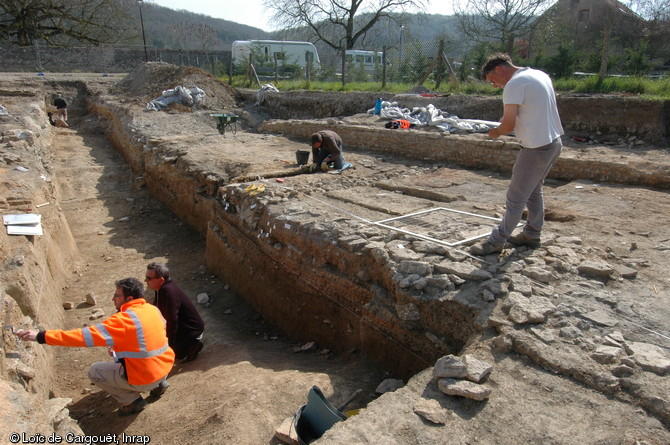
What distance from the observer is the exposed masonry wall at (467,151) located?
248 inches

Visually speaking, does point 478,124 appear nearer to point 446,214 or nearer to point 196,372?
point 446,214

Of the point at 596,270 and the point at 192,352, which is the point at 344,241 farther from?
the point at 596,270

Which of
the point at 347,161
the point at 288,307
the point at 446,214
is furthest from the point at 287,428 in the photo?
the point at 347,161

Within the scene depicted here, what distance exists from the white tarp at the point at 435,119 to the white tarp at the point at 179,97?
760cm

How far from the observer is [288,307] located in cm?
513

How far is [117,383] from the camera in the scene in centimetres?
354

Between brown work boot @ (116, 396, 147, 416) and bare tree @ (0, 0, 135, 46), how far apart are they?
98.8 feet

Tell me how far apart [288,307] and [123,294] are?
203 cm

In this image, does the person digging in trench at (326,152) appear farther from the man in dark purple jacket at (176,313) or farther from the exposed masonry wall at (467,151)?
the man in dark purple jacket at (176,313)

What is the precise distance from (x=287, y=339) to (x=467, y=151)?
485 cm

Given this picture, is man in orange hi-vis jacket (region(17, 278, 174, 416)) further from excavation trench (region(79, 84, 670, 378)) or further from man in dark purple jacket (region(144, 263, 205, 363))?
excavation trench (region(79, 84, 670, 378))

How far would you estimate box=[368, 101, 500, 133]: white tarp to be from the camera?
9.10 metres

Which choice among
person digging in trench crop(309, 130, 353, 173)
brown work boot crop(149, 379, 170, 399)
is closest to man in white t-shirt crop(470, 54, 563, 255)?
brown work boot crop(149, 379, 170, 399)

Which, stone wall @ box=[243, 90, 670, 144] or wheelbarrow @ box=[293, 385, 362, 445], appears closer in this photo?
wheelbarrow @ box=[293, 385, 362, 445]
